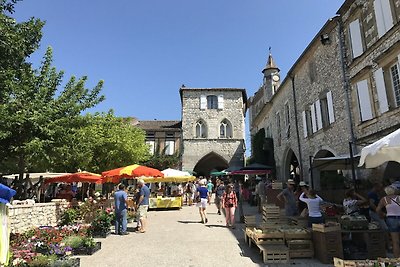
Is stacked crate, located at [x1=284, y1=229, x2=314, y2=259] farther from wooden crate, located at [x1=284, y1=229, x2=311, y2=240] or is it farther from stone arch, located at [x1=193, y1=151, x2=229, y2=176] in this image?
stone arch, located at [x1=193, y1=151, x2=229, y2=176]

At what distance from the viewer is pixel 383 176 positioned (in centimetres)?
982

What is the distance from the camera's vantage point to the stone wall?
809cm

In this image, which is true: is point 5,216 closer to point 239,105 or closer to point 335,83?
point 335,83

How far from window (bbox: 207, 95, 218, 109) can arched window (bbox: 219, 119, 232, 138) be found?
1960 millimetres

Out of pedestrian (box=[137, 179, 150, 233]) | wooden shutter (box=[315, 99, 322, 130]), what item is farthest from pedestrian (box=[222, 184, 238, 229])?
wooden shutter (box=[315, 99, 322, 130])

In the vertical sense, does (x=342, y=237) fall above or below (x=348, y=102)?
below

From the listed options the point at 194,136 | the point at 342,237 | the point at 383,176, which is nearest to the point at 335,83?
the point at 383,176

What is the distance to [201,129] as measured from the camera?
104ft

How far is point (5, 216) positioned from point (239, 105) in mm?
29450

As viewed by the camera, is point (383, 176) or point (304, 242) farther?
point (383, 176)

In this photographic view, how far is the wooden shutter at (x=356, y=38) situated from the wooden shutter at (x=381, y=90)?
143 cm

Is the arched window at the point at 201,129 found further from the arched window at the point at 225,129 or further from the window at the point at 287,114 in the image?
the window at the point at 287,114

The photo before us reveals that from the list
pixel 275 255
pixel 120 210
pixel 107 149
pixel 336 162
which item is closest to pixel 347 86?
pixel 336 162

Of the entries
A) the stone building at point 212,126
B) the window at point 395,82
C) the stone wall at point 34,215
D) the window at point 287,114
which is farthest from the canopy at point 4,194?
the stone building at point 212,126
